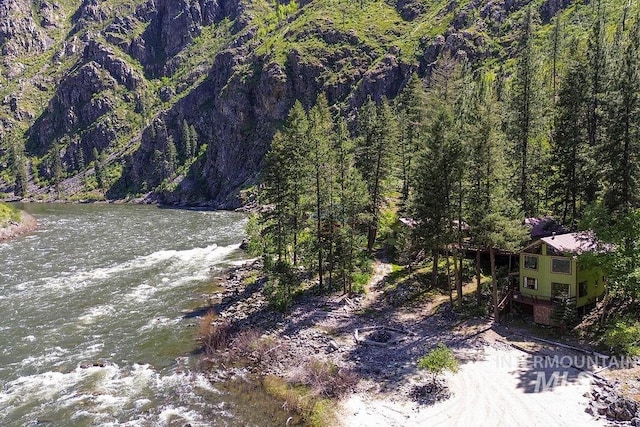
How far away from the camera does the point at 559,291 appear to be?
3259 cm

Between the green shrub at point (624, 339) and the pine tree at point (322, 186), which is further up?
the pine tree at point (322, 186)

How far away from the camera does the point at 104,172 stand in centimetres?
18012

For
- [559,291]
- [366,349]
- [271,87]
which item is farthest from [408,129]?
[271,87]

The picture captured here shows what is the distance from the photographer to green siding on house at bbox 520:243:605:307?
105 feet

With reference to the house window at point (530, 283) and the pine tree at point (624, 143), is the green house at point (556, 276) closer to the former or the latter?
the house window at point (530, 283)

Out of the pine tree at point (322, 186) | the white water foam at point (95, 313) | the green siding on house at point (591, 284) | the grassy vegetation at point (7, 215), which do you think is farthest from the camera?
the grassy vegetation at point (7, 215)

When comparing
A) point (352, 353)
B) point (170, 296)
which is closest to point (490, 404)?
point (352, 353)

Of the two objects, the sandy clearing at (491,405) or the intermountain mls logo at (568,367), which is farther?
the intermountain mls logo at (568,367)

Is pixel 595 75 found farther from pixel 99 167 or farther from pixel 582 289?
pixel 99 167

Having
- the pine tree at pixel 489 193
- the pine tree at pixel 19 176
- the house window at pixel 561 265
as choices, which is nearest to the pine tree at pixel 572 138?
the house window at pixel 561 265

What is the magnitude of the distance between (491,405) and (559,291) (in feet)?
41.2

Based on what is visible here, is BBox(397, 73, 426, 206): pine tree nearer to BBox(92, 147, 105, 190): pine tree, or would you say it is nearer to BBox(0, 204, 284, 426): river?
BBox(0, 204, 284, 426): river

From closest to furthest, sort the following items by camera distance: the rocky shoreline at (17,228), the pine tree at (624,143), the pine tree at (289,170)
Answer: the pine tree at (624,143) < the pine tree at (289,170) < the rocky shoreline at (17,228)

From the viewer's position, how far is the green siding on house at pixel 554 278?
31922 mm
